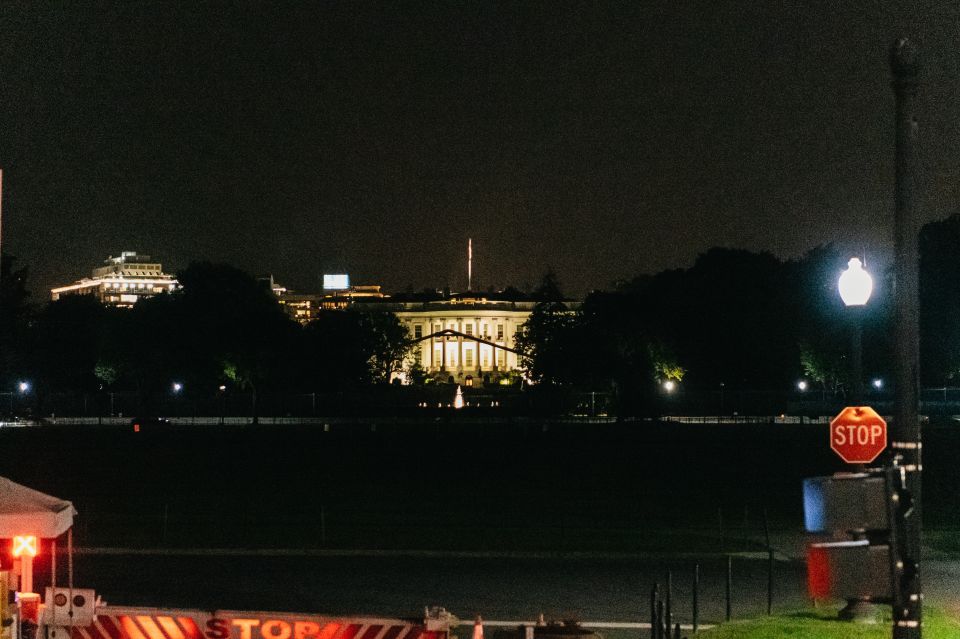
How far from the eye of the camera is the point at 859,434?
20266 millimetres

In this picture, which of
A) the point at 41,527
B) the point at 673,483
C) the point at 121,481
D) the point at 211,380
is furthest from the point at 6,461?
the point at 211,380

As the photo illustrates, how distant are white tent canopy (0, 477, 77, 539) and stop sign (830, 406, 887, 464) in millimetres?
11940

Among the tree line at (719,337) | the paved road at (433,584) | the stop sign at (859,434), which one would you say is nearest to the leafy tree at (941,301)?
the tree line at (719,337)

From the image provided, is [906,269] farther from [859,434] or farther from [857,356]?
[859,434]

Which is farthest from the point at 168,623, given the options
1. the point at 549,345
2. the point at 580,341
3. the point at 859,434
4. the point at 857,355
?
the point at 549,345

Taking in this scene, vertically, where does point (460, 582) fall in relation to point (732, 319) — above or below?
below

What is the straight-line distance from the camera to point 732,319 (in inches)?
5384

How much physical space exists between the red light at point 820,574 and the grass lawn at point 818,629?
9.96 metres

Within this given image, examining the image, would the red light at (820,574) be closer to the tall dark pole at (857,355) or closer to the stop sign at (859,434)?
the tall dark pole at (857,355)

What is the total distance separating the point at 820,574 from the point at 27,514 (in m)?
7.49

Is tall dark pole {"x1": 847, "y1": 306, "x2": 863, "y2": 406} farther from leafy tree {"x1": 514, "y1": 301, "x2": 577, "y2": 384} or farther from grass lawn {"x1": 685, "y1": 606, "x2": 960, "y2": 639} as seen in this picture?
leafy tree {"x1": 514, "y1": 301, "x2": 577, "y2": 384}

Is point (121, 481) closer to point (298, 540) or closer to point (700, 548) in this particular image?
point (298, 540)

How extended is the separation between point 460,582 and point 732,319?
369 ft

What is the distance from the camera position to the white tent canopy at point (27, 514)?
39.2ft
